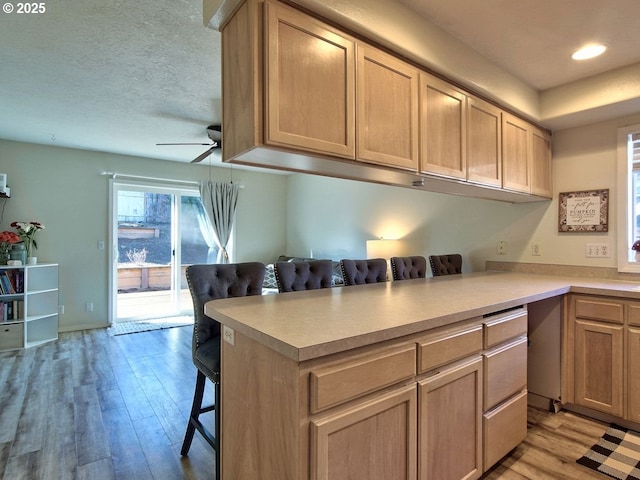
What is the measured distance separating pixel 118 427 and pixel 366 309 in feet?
6.36

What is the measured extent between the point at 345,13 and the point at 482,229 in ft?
8.55

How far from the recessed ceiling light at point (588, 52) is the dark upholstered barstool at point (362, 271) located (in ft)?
6.13

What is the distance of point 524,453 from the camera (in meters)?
1.96

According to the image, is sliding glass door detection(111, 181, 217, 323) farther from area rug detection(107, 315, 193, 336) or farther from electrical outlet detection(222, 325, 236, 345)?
electrical outlet detection(222, 325, 236, 345)

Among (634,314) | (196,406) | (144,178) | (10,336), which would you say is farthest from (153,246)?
(634,314)

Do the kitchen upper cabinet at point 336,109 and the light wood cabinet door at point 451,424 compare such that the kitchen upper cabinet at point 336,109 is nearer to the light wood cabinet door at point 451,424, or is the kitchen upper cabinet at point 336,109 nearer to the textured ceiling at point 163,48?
the textured ceiling at point 163,48

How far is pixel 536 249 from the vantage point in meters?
3.08

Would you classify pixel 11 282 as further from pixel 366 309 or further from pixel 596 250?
pixel 596 250

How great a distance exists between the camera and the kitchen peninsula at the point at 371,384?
40.2 inches

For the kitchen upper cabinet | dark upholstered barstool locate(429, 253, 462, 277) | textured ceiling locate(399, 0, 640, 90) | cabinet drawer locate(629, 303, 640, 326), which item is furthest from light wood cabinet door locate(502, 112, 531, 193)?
cabinet drawer locate(629, 303, 640, 326)

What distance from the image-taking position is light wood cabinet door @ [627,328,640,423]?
211 centimetres

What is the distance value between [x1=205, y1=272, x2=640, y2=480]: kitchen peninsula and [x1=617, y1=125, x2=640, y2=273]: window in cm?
133

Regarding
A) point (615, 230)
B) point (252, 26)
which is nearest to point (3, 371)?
point (252, 26)

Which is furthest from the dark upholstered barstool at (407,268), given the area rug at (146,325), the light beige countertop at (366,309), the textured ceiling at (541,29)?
the area rug at (146,325)
